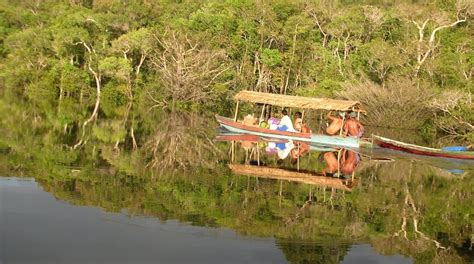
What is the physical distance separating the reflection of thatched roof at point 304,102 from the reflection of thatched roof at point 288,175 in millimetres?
9151

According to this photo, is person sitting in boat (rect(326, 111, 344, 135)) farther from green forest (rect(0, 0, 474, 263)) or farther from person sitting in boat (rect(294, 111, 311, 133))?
green forest (rect(0, 0, 474, 263))

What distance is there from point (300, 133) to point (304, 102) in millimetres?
2188

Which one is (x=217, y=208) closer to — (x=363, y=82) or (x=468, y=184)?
(x=468, y=184)

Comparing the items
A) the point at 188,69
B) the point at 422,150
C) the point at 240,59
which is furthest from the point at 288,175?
the point at 240,59

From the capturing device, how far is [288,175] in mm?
17938

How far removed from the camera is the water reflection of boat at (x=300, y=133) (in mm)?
25953

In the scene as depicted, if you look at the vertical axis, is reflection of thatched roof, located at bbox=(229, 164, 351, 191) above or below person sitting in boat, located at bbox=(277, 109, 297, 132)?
below

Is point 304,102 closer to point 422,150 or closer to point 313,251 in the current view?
point 422,150

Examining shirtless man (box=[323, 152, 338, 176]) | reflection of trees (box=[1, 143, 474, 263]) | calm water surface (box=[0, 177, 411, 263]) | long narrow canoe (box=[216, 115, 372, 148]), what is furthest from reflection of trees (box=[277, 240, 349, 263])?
long narrow canoe (box=[216, 115, 372, 148])

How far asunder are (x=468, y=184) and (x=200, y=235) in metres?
10.4

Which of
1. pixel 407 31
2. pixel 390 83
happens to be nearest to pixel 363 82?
pixel 390 83

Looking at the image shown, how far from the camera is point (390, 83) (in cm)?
3716

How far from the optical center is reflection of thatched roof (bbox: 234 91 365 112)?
27.4 meters

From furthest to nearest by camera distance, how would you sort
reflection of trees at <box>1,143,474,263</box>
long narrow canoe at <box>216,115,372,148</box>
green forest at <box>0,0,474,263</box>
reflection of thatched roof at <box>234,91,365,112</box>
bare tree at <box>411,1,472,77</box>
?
bare tree at <box>411,1,472,77</box>, reflection of thatched roof at <box>234,91,365,112</box>, long narrow canoe at <box>216,115,372,148</box>, green forest at <box>0,0,474,263</box>, reflection of trees at <box>1,143,474,263</box>
